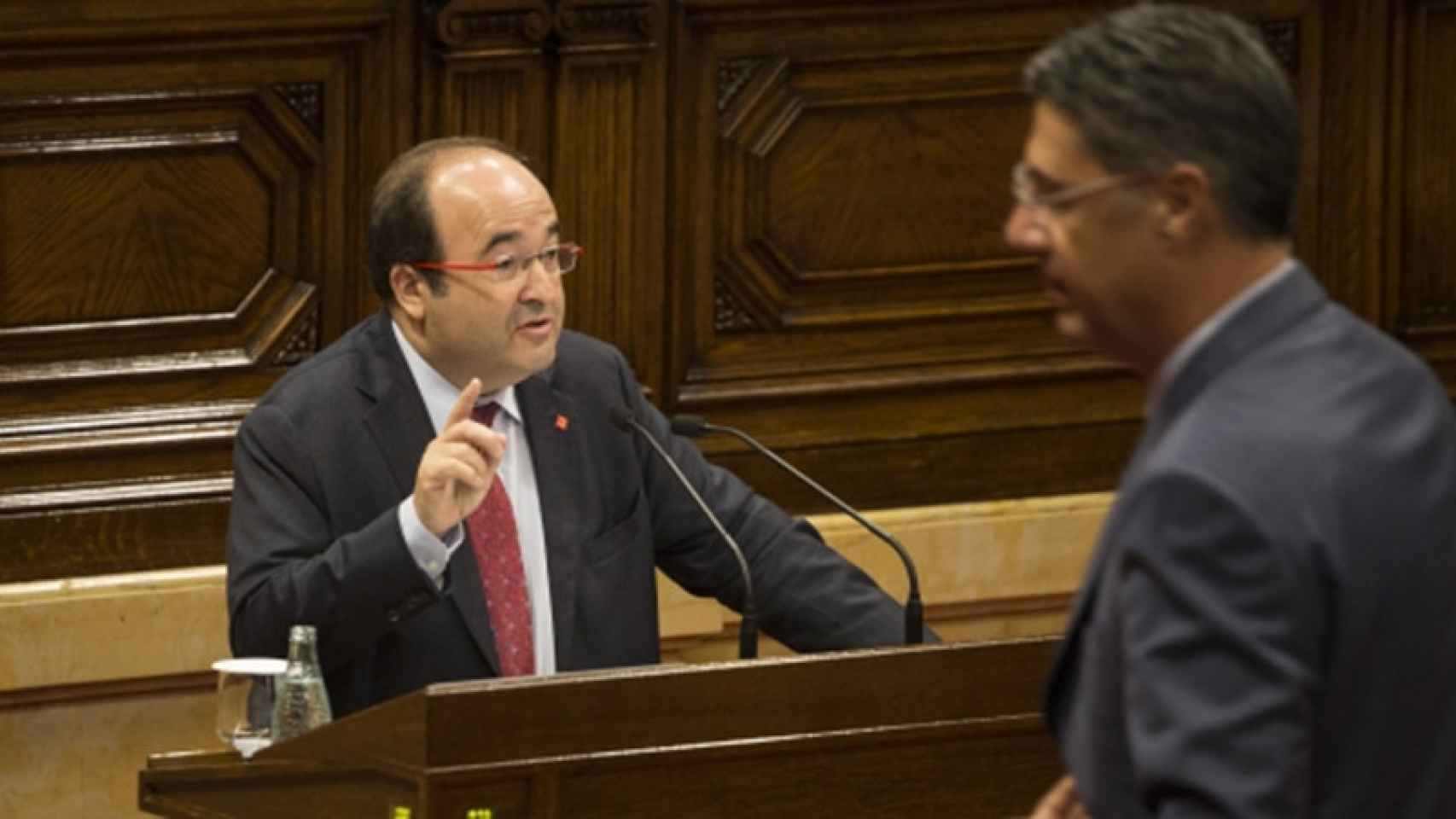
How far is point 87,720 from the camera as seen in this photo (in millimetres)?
5402

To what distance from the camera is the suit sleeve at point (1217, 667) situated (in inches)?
80.4

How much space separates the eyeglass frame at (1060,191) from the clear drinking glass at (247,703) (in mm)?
1679

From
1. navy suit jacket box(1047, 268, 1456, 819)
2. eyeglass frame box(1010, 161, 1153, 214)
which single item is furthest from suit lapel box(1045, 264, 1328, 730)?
eyeglass frame box(1010, 161, 1153, 214)

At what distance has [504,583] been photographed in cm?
418

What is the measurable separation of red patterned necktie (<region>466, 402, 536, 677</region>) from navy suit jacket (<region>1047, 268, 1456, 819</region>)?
204 cm

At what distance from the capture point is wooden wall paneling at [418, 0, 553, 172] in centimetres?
550

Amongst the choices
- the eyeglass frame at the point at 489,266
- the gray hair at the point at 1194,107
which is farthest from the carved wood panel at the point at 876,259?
the gray hair at the point at 1194,107

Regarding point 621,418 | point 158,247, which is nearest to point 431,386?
point 621,418

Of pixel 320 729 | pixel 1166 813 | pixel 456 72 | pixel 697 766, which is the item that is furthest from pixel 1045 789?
pixel 456 72

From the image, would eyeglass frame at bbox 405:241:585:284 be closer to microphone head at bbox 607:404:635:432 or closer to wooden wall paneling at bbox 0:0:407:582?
microphone head at bbox 607:404:635:432

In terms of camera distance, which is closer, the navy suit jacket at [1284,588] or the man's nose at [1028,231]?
the navy suit jacket at [1284,588]

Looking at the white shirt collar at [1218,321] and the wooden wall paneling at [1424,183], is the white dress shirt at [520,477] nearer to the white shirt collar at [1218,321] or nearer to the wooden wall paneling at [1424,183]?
the white shirt collar at [1218,321]

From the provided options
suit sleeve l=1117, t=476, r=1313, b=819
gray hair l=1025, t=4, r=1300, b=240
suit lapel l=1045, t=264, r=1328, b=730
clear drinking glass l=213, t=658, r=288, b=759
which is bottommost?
clear drinking glass l=213, t=658, r=288, b=759

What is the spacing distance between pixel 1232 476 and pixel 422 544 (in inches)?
77.3
